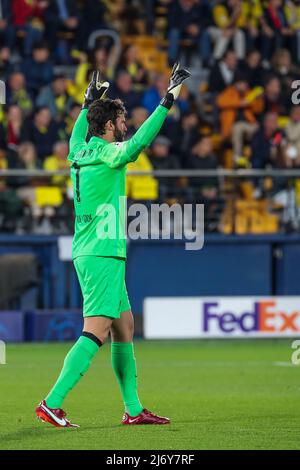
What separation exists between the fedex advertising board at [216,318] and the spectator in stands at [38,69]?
194 inches

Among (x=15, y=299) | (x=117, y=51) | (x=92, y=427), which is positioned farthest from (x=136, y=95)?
(x=92, y=427)

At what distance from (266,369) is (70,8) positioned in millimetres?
10377

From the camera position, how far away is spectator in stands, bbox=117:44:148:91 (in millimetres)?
20562

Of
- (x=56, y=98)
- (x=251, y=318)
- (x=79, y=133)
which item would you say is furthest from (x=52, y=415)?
(x=56, y=98)

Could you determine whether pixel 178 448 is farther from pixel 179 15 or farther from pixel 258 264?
pixel 179 15

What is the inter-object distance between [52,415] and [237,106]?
13.0 m

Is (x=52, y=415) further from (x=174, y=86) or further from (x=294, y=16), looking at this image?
(x=294, y=16)

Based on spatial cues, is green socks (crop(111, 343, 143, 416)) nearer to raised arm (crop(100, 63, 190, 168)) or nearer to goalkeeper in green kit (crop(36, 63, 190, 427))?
goalkeeper in green kit (crop(36, 63, 190, 427))

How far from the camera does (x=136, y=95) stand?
782 inches

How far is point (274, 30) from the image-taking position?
22.4m

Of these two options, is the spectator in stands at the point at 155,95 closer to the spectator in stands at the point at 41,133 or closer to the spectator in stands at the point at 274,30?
the spectator in stands at the point at 41,133

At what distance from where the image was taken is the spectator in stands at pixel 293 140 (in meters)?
19.1

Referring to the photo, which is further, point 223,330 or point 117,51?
point 117,51

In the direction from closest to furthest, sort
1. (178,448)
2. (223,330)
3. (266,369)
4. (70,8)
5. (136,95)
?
(178,448) < (266,369) < (223,330) < (136,95) < (70,8)
